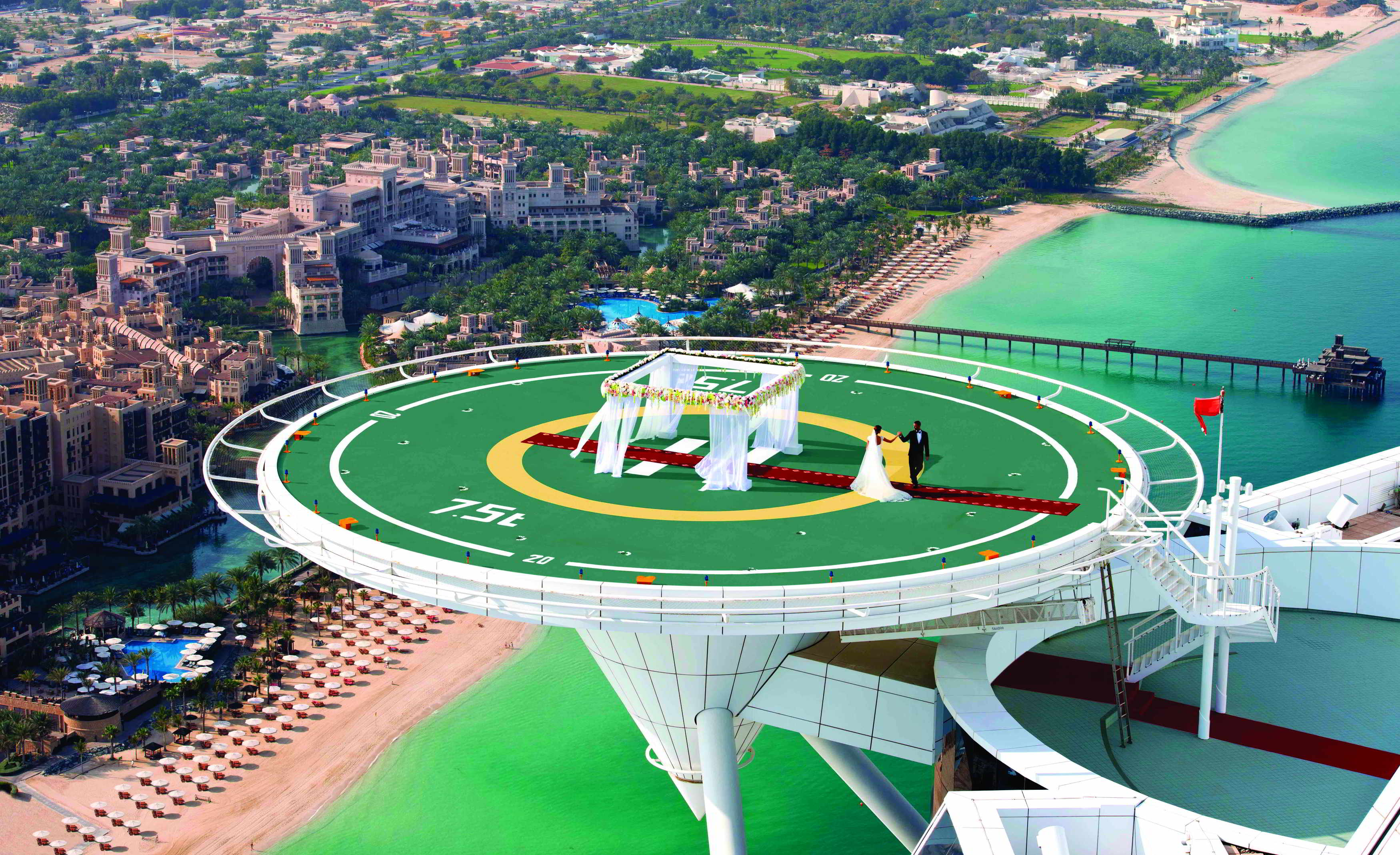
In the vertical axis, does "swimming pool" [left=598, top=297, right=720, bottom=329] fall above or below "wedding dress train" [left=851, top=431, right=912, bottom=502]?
below

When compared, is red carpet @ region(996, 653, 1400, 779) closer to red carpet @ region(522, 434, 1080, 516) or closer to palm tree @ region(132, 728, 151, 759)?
red carpet @ region(522, 434, 1080, 516)

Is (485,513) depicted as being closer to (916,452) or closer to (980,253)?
(916,452)

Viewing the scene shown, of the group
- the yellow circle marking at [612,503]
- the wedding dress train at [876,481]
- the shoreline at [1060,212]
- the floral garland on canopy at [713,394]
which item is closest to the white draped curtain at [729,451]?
the floral garland on canopy at [713,394]

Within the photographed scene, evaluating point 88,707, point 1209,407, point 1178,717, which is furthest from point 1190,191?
point 1178,717

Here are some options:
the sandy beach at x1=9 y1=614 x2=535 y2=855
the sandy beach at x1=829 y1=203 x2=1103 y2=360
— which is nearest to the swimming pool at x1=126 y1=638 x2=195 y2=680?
the sandy beach at x1=9 y1=614 x2=535 y2=855

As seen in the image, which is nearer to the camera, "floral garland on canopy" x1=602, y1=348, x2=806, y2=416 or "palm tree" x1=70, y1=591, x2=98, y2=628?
"floral garland on canopy" x1=602, y1=348, x2=806, y2=416

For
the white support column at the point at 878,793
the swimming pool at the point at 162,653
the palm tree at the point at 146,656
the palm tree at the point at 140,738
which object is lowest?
the palm tree at the point at 140,738

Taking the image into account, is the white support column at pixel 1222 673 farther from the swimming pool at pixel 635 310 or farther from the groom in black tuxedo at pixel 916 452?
the swimming pool at pixel 635 310
